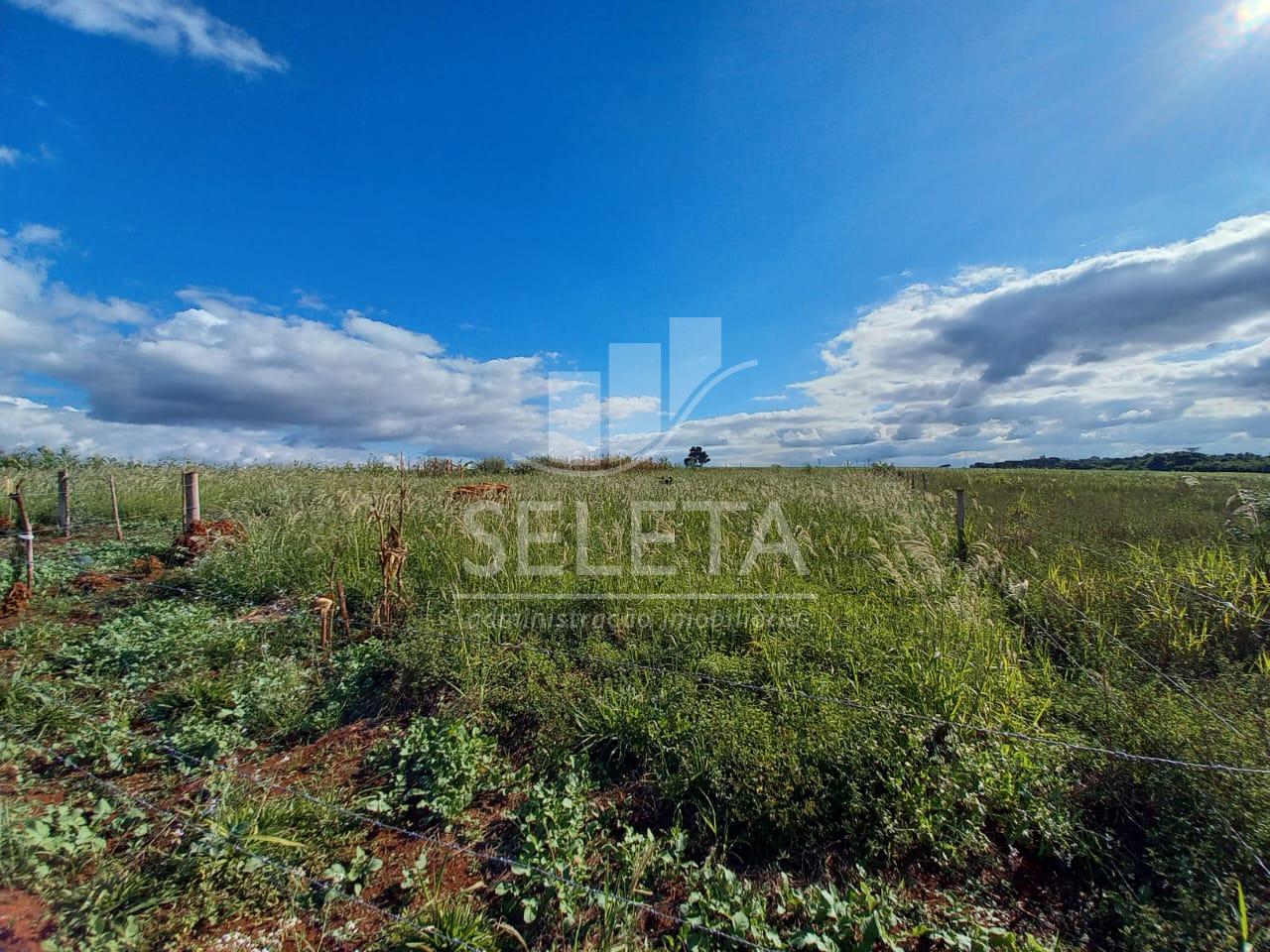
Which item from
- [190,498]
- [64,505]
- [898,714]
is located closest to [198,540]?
[190,498]

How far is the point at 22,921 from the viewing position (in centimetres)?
169

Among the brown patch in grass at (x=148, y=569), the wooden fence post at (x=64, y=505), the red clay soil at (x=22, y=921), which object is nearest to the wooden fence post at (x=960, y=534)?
the red clay soil at (x=22, y=921)

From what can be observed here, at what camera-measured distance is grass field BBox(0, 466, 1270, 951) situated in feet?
6.14

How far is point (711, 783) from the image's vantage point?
7.67ft

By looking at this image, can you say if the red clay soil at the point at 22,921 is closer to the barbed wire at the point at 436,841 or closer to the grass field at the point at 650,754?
the grass field at the point at 650,754

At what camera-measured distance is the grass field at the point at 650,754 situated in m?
1.87

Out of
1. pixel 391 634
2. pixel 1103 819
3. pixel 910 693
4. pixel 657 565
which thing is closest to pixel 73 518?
pixel 391 634

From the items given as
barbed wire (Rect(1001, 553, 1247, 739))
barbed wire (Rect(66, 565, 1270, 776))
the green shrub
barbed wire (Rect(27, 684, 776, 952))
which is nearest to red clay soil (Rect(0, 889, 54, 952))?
barbed wire (Rect(27, 684, 776, 952))

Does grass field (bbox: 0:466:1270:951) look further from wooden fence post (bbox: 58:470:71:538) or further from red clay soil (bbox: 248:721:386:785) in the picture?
wooden fence post (bbox: 58:470:71:538)

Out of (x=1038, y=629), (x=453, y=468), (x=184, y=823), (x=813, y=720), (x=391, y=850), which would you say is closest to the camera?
(x=184, y=823)

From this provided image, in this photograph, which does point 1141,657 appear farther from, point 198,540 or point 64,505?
point 64,505

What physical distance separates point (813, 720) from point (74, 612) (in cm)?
655

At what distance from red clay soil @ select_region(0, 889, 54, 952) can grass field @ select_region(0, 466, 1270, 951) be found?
37 mm

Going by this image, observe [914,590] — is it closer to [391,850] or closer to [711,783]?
[711,783]
